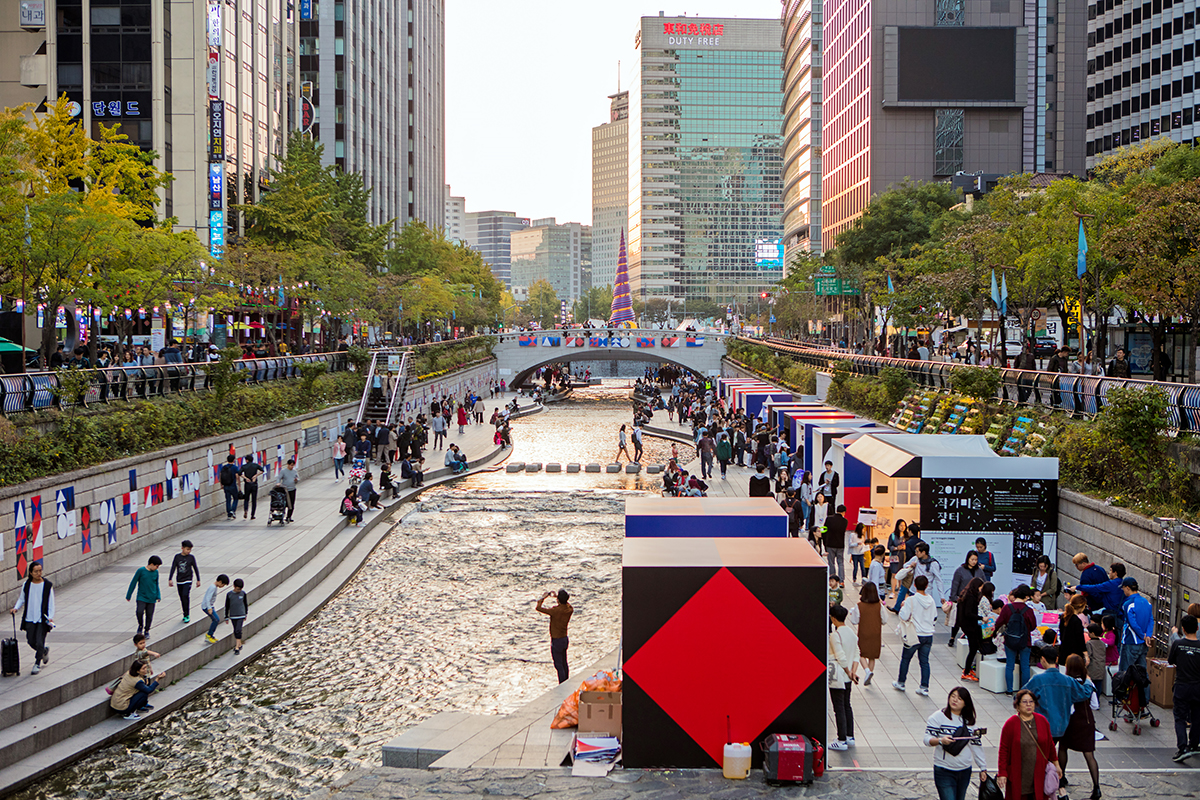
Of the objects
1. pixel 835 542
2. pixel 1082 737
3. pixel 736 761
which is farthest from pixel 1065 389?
pixel 736 761

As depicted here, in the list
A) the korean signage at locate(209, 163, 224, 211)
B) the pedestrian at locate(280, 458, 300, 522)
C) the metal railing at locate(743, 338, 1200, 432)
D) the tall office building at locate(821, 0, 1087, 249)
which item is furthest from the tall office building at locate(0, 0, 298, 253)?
the tall office building at locate(821, 0, 1087, 249)

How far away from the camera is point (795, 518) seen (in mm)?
21781

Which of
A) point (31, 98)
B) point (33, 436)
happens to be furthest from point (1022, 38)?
point (33, 436)

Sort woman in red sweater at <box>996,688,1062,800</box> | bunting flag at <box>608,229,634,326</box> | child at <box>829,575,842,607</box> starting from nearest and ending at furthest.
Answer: woman in red sweater at <box>996,688,1062,800</box> < child at <box>829,575,842,607</box> < bunting flag at <box>608,229,634,326</box>

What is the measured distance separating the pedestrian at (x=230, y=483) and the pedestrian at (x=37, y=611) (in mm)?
12162

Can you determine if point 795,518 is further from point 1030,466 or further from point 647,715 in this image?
point 647,715

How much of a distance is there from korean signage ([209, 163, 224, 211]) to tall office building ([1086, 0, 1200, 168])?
72293 millimetres

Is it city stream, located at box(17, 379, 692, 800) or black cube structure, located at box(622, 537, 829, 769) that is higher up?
black cube structure, located at box(622, 537, 829, 769)

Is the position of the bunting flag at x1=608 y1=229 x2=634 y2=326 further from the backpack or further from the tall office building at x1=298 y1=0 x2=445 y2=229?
the backpack

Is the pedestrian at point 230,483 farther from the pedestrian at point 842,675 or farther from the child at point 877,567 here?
the pedestrian at point 842,675

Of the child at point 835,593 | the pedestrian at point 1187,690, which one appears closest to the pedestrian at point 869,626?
the child at point 835,593

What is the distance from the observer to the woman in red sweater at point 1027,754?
845 centimetres

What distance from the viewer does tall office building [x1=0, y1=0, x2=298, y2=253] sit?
4822 cm

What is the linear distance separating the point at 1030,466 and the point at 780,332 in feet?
326
